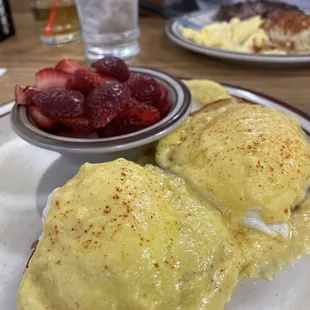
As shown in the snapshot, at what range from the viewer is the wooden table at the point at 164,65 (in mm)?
1527

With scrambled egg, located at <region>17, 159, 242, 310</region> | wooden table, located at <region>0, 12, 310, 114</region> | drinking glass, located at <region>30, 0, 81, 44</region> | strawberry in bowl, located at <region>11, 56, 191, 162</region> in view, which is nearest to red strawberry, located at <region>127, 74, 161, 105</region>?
strawberry in bowl, located at <region>11, 56, 191, 162</region>

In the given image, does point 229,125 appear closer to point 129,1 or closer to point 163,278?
point 163,278

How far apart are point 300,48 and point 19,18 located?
154 cm

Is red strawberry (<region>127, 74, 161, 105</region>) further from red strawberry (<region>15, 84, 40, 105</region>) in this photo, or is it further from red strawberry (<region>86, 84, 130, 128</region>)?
red strawberry (<region>15, 84, 40, 105</region>)

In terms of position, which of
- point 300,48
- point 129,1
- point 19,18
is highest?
point 129,1

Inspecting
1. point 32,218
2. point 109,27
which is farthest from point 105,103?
point 109,27

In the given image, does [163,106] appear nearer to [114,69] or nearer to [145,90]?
[145,90]

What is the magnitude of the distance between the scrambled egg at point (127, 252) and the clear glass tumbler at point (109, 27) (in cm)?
110

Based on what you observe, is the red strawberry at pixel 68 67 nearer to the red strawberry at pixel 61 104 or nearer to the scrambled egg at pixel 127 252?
the red strawberry at pixel 61 104

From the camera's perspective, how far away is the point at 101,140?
0.97 m

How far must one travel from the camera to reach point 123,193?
30.2 inches

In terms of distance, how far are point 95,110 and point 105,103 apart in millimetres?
27

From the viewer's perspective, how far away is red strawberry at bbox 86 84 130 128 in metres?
0.98

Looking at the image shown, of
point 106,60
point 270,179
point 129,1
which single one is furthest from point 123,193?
point 129,1
